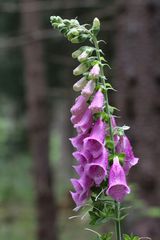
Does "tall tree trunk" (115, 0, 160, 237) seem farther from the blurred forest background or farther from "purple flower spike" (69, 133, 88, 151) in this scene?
"purple flower spike" (69, 133, 88, 151)

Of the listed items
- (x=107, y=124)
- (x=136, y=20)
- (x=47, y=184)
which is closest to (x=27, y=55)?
(x=47, y=184)

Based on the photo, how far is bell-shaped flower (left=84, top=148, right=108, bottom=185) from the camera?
2.27m

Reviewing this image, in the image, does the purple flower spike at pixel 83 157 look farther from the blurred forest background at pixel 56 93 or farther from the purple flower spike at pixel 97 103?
the blurred forest background at pixel 56 93

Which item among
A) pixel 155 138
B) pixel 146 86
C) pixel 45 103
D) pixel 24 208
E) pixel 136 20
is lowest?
pixel 155 138

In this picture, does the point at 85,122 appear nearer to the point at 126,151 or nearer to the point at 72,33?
the point at 126,151

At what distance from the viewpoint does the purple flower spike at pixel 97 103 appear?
2.30m

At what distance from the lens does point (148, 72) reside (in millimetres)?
7590

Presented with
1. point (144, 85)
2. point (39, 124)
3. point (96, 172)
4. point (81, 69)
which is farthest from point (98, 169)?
point (39, 124)

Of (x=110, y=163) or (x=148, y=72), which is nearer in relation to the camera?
(x=110, y=163)

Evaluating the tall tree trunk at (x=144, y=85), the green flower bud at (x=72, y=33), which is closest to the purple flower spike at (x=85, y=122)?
the green flower bud at (x=72, y=33)

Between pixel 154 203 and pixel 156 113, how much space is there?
3.34ft

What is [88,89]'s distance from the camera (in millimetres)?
2373

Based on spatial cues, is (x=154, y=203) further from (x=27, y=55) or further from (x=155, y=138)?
(x=27, y=55)

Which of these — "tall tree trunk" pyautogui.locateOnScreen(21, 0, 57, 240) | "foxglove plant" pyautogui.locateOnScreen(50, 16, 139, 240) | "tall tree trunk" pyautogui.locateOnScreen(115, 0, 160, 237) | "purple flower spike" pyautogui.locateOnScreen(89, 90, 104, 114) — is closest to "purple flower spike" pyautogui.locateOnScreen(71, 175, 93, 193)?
"foxglove plant" pyautogui.locateOnScreen(50, 16, 139, 240)
